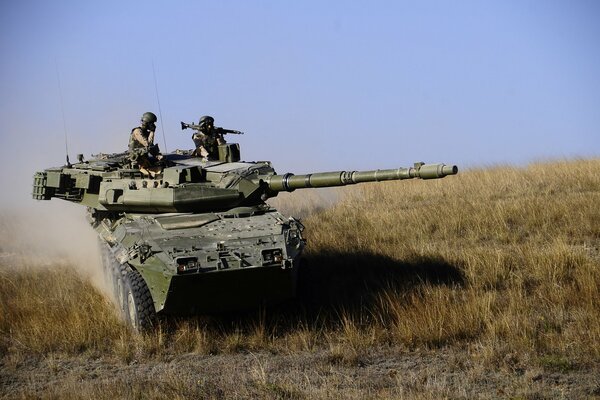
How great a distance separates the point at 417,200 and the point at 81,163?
6925 millimetres

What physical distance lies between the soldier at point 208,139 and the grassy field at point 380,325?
7.23 ft

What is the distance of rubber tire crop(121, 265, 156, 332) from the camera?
10.5 meters

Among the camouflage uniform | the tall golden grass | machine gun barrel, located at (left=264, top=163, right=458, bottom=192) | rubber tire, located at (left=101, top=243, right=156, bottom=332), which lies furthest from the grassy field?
Answer: the camouflage uniform

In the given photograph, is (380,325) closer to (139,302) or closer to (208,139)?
(139,302)

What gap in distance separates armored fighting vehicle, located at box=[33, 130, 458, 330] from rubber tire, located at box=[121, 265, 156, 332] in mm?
11

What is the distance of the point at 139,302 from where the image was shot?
10492 mm

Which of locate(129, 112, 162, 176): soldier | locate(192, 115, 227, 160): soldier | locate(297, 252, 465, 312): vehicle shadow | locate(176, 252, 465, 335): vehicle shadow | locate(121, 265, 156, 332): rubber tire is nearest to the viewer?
locate(121, 265, 156, 332): rubber tire

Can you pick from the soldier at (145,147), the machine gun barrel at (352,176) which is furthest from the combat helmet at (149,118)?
the machine gun barrel at (352,176)

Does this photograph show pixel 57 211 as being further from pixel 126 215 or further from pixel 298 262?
pixel 298 262

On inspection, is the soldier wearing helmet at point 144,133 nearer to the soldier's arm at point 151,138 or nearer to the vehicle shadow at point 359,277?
the soldier's arm at point 151,138

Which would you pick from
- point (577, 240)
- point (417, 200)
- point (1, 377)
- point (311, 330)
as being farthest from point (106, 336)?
point (417, 200)

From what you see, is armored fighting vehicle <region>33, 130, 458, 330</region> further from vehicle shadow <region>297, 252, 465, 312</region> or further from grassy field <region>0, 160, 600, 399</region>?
vehicle shadow <region>297, 252, 465, 312</region>

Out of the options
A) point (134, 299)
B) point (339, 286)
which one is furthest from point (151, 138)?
point (134, 299)

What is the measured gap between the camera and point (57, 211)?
64.7 ft
